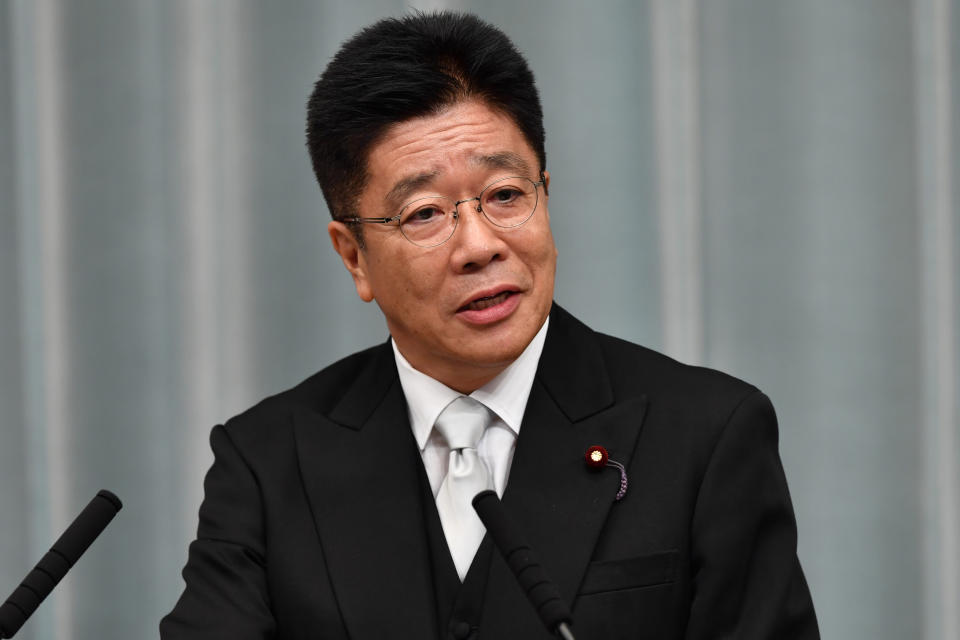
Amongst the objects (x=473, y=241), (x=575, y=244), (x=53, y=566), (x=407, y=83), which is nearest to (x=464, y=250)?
(x=473, y=241)

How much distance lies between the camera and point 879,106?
6.95 ft

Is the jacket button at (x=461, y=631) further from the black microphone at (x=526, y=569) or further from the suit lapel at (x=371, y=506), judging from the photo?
the black microphone at (x=526, y=569)

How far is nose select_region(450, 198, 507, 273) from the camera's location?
4.64ft

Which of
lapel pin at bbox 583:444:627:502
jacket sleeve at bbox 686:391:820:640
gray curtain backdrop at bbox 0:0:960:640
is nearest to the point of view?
jacket sleeve at bbox 686:391:820:640

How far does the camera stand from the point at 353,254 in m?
1.60

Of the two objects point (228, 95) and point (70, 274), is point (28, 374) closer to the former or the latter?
point (70, 274)

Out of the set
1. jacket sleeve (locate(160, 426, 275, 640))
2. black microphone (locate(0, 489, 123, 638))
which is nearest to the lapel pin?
jacket sleeve (locate(160, 426, 275, 640))

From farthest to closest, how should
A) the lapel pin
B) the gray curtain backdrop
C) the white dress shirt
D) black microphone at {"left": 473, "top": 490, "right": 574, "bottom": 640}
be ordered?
1. the gray curtain backdrop
2. the white dress shirt
3. the lapel pin
4. black microphone at {"left": 473, "top": 490, "right": 574, "bottom": 640}

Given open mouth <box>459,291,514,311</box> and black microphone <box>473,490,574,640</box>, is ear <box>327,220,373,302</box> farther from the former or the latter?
black microphone <box>473,490,574,640</box>

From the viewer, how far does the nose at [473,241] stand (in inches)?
55.7

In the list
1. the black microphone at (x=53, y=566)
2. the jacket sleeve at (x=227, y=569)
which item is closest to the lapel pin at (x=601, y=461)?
the jacket sleeve at (x=227, y=569)

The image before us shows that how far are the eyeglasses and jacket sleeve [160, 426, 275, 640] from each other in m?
0.40

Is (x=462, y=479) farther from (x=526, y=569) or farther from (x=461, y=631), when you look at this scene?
(x=526, y=569)

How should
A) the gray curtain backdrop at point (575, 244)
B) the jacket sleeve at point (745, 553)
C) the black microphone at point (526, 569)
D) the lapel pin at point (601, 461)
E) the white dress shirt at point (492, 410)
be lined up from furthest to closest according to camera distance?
the gray curtain backdrop at point (575, 244), the white dress shirt at point (492, 410), the lapel pin at point (601, 461), the jacket sleeve at point (745, 553), the black microphone at point (526, 569)
